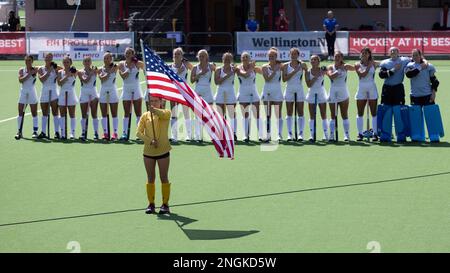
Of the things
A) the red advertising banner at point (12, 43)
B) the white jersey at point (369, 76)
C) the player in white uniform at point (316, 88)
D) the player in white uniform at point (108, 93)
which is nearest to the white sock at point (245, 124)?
the player in white uniform at point (316, 88)

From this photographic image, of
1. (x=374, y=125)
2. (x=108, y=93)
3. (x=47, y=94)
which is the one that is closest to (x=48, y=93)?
(x=47, y=94)

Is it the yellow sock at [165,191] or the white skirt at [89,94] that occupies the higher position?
the white skirt at [89,94]

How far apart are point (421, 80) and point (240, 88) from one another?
3773 mm

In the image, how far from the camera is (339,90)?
70.6 feet

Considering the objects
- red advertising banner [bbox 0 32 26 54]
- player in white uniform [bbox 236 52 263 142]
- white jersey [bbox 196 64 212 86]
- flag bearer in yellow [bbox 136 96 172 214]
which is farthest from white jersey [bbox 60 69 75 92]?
red advertising banner [bbox 0 32 26 54]

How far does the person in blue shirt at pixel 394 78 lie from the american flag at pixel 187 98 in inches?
279

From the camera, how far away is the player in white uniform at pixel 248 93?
853 inches

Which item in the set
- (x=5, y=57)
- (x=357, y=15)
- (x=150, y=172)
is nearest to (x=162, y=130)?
(x=150, y=172)

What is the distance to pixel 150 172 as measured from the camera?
47.5ft

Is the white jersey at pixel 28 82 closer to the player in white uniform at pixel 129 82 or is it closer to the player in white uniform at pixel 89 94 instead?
the player in white uniform at pixel 89 94

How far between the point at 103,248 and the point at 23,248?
3.27ft

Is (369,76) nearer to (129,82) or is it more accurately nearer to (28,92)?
(129,82)

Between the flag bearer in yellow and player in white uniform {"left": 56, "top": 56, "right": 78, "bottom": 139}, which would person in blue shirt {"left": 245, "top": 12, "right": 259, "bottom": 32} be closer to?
player in white uniform {"left": 56, "top": 56, "right": 78, "bottom": 139}

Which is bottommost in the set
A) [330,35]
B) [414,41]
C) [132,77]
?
[132,77]
